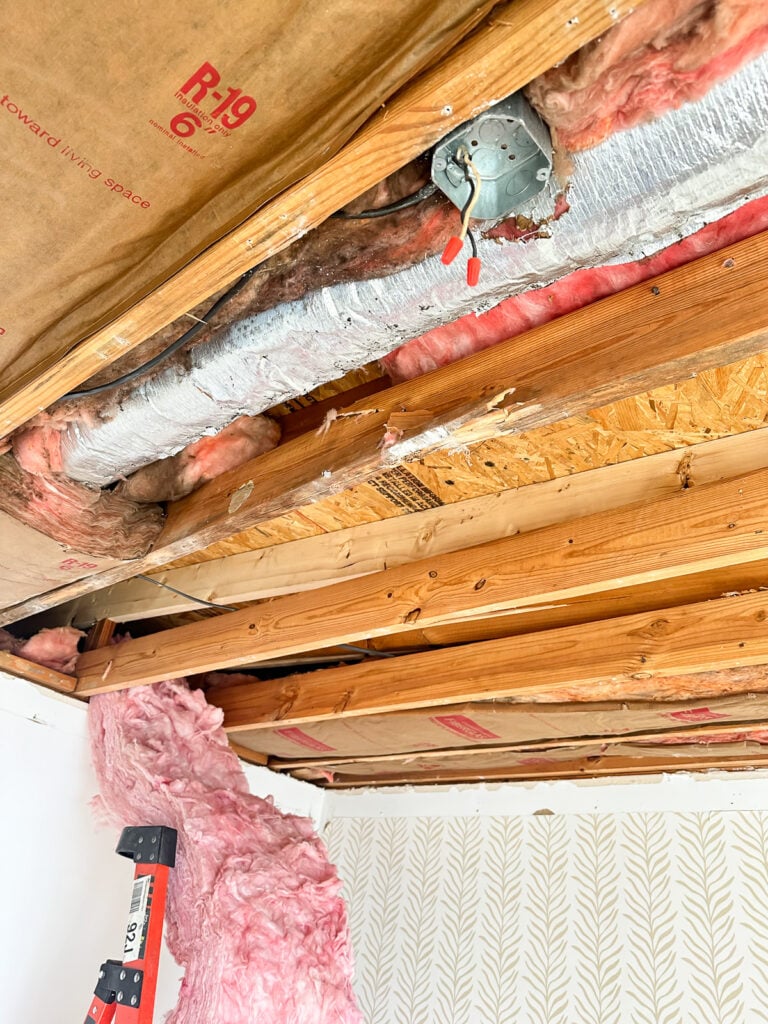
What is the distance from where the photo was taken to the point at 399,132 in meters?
0.82

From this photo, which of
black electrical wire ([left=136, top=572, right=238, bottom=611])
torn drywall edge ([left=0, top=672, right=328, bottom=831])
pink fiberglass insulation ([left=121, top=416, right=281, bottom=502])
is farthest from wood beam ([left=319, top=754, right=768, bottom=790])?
pink fiberglass insulation ([left=121, top=416, right=281, bottom=502])

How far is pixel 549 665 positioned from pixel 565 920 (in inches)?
54.1

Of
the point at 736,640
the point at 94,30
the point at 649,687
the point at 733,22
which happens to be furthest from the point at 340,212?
→ the point at 649,687

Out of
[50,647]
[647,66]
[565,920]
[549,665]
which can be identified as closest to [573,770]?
[565,920]

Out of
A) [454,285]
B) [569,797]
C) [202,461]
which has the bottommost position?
[569,797]

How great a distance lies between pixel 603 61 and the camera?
2.64 feet

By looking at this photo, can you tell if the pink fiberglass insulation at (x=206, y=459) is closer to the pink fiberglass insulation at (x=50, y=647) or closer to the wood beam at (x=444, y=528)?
the wood beam at (x=444, y=528)

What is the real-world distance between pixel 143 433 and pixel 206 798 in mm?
1376

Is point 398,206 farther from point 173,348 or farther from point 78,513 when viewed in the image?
point 78,513

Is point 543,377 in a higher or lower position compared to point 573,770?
higher

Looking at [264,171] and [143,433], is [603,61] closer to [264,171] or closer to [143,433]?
[264,171]

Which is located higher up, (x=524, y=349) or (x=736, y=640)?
(x=524, y=349)

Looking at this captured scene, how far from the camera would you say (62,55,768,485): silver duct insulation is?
2.68ft

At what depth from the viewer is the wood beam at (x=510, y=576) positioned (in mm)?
1459
